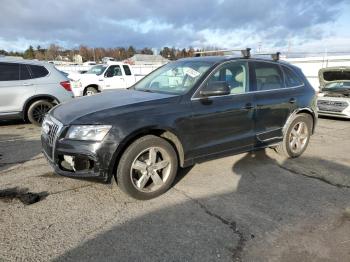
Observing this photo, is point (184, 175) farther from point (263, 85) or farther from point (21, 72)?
point (21, 72)

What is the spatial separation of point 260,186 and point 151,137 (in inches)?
68.4

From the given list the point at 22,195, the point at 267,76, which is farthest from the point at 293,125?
the point at 22,195

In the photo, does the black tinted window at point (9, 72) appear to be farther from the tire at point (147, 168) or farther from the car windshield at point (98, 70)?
the car windshield at point (98, 70)

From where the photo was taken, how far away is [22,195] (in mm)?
3936

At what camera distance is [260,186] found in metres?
4.40

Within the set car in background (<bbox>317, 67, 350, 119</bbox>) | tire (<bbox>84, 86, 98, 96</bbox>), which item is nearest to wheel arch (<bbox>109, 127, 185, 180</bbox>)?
Result: car in background (<bbox>317, 67, 350, 119</bbox>)

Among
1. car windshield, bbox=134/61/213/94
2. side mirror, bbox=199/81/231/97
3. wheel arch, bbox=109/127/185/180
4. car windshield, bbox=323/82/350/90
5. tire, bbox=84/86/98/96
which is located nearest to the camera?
wheel arch, bbox=109/127/185/180

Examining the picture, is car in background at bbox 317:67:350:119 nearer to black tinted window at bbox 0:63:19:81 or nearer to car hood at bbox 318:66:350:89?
car hood at bbox 318:66:350:89

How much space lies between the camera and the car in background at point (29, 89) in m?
7.75

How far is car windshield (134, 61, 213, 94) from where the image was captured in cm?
439

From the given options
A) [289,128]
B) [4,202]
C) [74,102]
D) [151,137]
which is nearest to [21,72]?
→ [74,102]

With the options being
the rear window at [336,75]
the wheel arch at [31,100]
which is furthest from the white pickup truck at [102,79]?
the rear window at [336,75]

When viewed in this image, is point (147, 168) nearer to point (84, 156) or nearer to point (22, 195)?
point (84, 156)

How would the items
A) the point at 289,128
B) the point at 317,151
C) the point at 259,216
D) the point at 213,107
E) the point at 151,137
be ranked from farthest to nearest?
1. the point at 317,151
2. the point at 289,128
3. the point at 213,107
4. the point at 151,137
5. the point at 259,216
